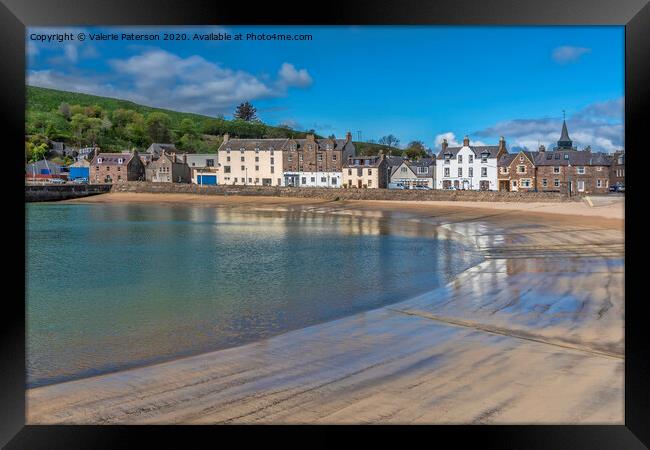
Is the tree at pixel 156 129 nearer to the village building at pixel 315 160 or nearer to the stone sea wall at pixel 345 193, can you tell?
the stone sea wall at pixel 345 193

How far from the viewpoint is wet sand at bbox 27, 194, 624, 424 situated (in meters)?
3.69

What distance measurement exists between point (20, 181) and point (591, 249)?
1382 centimetres

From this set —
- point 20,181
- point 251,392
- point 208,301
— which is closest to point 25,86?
point 20,181

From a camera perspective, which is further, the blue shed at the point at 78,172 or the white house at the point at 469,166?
the blue shed at the point at 78,172

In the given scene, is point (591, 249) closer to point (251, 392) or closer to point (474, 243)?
point (474, 243)

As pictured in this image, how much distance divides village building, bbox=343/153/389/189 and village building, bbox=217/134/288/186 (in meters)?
7.13

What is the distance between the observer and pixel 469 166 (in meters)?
47.1

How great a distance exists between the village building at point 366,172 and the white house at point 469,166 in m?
5.06

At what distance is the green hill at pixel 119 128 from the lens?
262ft

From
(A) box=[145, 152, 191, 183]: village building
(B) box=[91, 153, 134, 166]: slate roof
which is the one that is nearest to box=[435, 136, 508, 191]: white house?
(A) box=[145, 152, 191, 183]: village building

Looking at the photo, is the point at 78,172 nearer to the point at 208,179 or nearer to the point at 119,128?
the point at 208,179

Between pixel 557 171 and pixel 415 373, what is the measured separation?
139 feet
